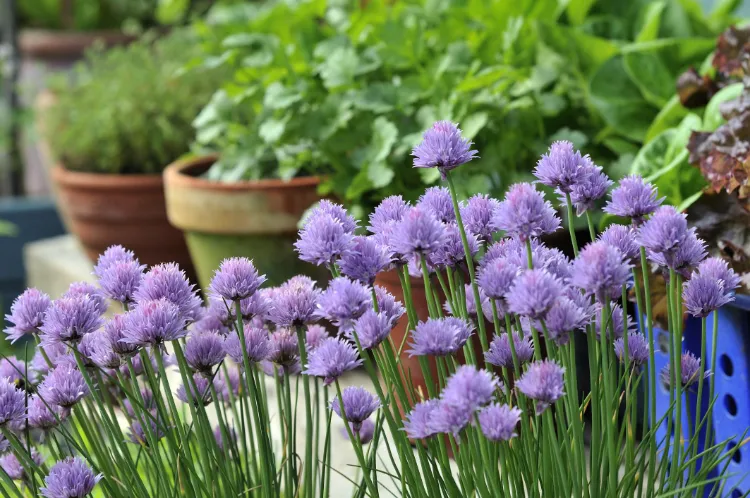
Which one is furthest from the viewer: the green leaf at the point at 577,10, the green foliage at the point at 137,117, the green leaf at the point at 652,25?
the green foliage at the point at 137,117

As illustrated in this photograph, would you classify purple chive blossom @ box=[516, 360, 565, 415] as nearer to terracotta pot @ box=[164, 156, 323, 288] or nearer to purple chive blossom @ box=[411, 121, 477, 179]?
purple chive blossom @ box=[411, 121, 477, 179]

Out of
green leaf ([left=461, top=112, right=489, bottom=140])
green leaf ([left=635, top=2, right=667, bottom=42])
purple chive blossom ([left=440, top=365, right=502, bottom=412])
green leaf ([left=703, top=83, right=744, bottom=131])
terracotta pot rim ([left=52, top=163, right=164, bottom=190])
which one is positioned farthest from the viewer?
terracotta pot rim ([left=52, top=163, right=164, bottom=190])

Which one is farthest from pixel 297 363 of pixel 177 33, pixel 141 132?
pixel 177 33

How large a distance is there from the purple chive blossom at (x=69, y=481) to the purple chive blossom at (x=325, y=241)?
32cm

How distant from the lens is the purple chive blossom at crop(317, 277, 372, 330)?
33.6 inches

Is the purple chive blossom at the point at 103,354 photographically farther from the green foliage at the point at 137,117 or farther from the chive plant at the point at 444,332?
the green foliage at the point at 137,117

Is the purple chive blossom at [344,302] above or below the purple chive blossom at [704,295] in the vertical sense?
above

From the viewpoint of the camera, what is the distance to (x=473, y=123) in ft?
6.07

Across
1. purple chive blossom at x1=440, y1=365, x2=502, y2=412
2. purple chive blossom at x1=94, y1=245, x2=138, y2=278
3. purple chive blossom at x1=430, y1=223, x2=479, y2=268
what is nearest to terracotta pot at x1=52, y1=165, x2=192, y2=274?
purple chive blossom at x1=94, y1=245, x2=138, y2=278

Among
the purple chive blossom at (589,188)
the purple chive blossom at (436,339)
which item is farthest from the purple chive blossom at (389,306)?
the purple chive blossom at (589,188)

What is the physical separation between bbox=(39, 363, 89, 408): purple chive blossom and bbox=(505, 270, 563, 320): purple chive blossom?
49 cm

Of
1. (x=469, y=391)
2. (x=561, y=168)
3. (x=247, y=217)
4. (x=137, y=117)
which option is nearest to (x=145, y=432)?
(x=469, y=391)

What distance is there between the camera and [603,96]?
1.95m

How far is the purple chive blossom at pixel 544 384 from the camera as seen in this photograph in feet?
2.68
